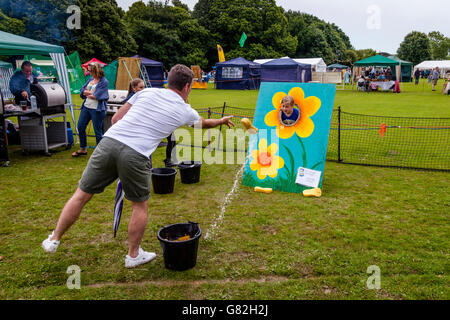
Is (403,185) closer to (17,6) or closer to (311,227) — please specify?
(311,227)

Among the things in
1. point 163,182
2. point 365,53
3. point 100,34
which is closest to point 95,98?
point 163,182

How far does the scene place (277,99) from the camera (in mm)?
6211

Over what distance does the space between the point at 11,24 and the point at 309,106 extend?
118ft

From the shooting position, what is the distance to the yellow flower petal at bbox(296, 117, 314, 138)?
19.4 feet

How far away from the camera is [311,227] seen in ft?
14.9

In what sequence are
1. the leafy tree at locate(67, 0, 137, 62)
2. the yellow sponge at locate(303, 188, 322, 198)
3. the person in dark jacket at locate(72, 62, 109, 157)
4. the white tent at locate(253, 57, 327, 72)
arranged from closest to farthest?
the yellow sponge at locate(303, 188, 322, 198) → the person in dark jacket at locate(72, 62, 109, 157) → the leafy tree at locate(67, 0, 137, 62) → the white tent at locate(253, 57, 327, 72)

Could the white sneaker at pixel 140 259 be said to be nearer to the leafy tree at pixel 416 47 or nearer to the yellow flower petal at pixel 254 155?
the yellow flower petal at pixel 254 155

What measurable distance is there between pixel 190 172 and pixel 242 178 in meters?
1.01

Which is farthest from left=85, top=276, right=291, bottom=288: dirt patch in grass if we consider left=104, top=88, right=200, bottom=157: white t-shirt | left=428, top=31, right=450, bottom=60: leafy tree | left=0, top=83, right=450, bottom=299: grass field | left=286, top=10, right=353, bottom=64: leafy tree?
left=428, top=31, right=450, bottom=60: leafy tree

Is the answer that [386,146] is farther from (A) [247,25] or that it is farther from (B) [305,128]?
(A) [247,25]

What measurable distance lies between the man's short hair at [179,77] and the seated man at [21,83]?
22.5ft

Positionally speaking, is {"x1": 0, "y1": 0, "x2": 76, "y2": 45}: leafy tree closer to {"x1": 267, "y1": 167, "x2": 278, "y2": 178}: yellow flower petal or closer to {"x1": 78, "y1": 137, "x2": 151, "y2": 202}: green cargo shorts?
{"x1": 267, "y1": 167, "x2": 278, "y2": 178}: yellow flower petal

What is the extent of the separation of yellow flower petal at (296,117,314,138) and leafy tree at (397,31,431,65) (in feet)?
275
